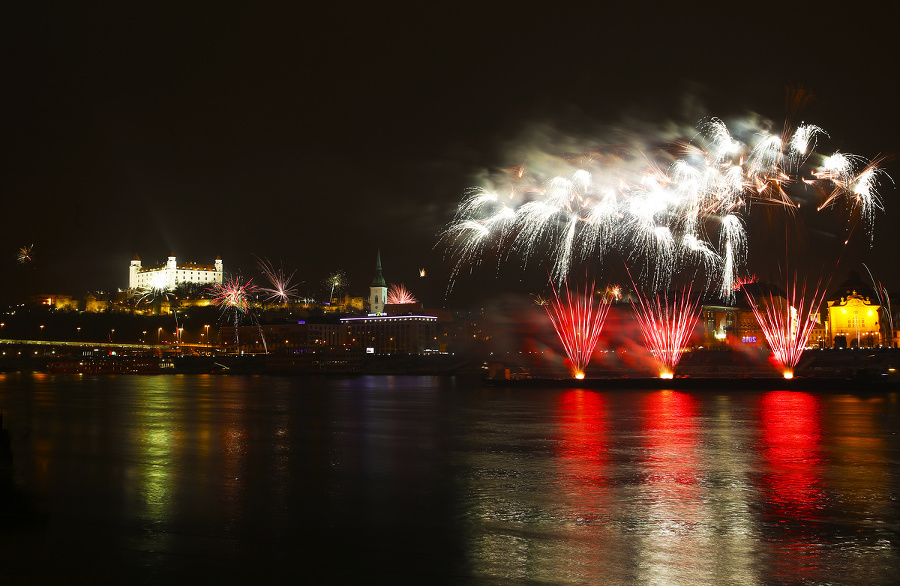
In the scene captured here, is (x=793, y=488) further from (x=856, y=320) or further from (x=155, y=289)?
(x=155, y=289)

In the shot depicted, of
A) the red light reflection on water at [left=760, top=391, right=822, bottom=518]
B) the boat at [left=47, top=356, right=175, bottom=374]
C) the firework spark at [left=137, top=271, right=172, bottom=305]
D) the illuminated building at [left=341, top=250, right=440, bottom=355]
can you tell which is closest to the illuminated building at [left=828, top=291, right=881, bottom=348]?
the illuminated building at [left=341, top=250, right=440, bottom=355]

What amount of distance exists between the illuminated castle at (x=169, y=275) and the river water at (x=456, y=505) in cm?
12102

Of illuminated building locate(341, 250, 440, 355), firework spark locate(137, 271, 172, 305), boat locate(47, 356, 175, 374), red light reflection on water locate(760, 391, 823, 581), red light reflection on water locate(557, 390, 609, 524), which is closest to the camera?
red light reflection on water locate(760, 391, 823, 581)

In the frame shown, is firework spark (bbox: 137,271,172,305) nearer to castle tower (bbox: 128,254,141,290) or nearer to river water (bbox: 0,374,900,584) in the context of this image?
castle tower (bbox: 128,254,141,290)

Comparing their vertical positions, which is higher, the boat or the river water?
the river water

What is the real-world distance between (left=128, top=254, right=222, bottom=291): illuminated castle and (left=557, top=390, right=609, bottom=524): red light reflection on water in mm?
120296

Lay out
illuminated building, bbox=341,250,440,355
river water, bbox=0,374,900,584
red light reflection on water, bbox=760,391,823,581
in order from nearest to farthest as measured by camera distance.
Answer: river water, bbox=0,374,900,584, red light reflection on water, bbox=760,391,823,581, illuminated building, bbox=341,250,440,355

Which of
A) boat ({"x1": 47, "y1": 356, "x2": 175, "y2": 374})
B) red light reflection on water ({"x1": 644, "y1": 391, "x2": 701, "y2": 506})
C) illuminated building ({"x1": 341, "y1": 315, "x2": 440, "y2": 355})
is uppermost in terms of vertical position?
illuminated building ({"x1": 341, "y1": 315, "x2": 440, "y2": 355})

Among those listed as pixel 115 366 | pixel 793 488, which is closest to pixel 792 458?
pixel 793 488

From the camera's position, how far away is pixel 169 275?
134 m

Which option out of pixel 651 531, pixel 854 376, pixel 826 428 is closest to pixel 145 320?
pixel 854 376

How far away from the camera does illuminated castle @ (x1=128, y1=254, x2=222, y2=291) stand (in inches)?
5271

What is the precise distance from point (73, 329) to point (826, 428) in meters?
105

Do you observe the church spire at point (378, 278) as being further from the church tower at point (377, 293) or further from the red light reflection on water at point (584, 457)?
the red light reflection on water at point (584, 457)
